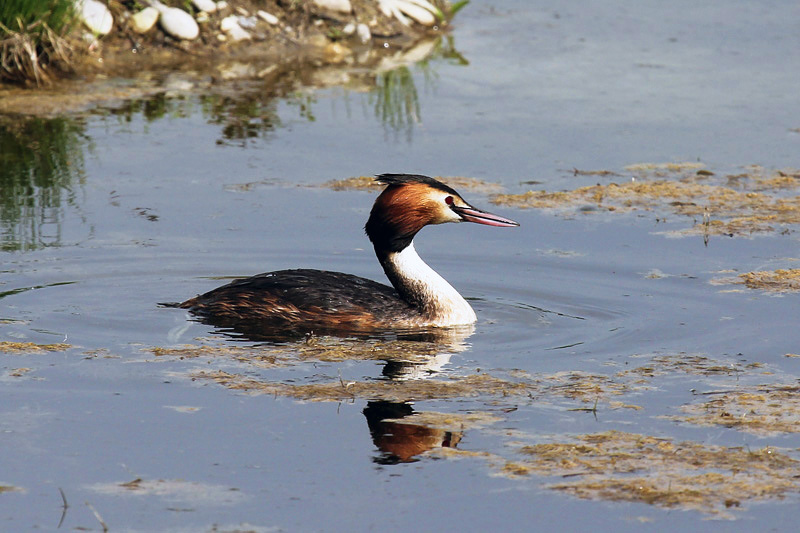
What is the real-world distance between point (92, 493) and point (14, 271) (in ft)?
13.5

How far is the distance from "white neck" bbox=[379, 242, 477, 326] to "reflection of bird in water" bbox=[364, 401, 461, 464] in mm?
1964

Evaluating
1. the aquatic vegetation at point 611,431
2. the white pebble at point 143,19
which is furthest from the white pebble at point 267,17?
the aquatic vegetation at point 611,431

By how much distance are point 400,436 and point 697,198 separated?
5.71 metres

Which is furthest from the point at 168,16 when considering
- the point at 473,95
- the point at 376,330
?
the point at 376,330

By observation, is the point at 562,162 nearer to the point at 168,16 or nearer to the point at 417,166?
the point at 417,166

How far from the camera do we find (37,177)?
11.8 m

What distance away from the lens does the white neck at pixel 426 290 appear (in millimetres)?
8586

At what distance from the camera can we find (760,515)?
5297 mm

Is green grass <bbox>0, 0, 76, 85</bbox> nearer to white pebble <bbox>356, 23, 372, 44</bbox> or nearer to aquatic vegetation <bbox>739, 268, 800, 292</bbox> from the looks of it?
white pebble <bbox>356, 23, 372, 44</bbox>

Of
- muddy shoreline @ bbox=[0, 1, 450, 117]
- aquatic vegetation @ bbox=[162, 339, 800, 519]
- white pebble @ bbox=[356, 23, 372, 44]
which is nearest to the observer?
aquatic vegetation @ bbox=[162, 339, 800, 519]

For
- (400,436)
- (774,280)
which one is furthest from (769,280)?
(400,436)

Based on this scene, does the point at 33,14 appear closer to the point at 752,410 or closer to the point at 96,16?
the point at 96,16

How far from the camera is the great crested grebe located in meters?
8.55

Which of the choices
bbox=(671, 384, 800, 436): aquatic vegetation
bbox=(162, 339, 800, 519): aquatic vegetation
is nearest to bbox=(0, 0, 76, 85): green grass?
bbox=(162, 339, 800, 519): aquatic vegetation
